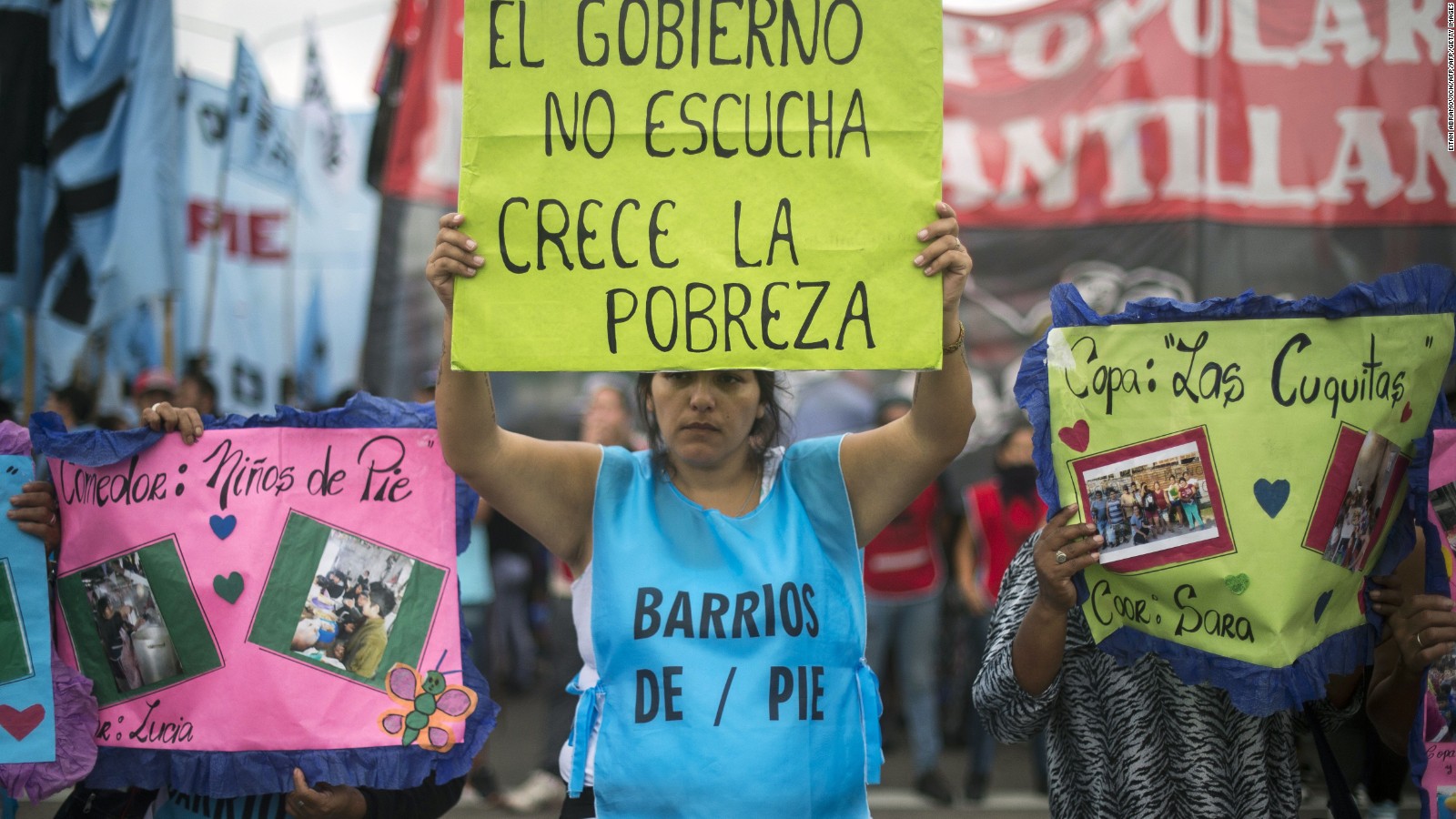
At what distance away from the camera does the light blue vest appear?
2.02m

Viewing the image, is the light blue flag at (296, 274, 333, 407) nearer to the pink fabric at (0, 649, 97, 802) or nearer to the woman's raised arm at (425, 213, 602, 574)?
the pink fabric at (0, 649, 97, 802)

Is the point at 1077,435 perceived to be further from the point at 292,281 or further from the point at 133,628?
the point at 292,281

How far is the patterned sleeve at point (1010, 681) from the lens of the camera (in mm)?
2252

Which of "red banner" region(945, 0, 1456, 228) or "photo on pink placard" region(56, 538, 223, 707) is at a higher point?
"red banner" region(945, 0, 1456, 228)

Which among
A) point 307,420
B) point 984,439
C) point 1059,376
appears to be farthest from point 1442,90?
point 307,420

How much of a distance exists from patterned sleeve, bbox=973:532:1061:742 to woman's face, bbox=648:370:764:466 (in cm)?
63

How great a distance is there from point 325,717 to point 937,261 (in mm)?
1482

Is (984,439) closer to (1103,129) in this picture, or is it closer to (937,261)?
(1103,129)

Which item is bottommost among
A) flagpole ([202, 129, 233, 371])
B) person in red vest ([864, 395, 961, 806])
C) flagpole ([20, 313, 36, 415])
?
person in red vest ([864, 395, 961, 806])

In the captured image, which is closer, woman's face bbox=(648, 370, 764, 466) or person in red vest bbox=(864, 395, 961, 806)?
woman's face bbox=(648, 370, 764, 466)

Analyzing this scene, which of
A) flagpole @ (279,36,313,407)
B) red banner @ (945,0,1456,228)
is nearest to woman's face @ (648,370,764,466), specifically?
red banner @ (945,0,1456,228)

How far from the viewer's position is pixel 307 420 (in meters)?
2.45

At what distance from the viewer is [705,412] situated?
2189mm

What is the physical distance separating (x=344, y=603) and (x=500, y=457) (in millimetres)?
522
